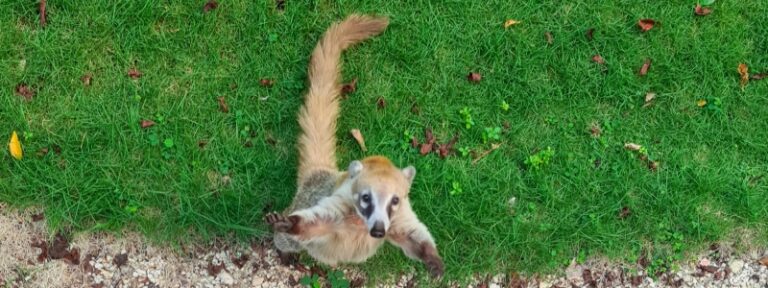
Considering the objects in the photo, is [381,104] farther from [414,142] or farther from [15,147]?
[15,147]

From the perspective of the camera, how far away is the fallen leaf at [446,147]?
237 inches

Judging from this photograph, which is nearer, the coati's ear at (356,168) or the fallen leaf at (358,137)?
the coati's ear at (356,168)

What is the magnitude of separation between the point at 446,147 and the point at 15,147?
343 cm

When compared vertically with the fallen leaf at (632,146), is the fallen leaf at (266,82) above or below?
above

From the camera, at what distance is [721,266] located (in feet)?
20.2

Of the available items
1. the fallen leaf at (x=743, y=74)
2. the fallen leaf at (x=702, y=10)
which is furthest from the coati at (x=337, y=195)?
the fallen leaf at (x=743, y=74)

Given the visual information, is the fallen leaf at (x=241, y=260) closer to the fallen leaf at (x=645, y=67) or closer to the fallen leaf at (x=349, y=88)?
the fallen leaf at (x=349, y=88)

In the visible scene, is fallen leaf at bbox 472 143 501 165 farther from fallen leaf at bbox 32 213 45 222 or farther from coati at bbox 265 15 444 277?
fallen leaf at bbox 32 213 45 222

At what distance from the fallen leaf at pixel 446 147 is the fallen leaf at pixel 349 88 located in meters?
0.86

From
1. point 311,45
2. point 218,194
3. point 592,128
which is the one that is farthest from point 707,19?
point 218,194

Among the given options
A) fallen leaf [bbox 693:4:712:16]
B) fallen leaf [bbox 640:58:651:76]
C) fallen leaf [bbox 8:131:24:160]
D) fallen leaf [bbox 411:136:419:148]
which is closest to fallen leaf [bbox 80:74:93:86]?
fallen leaf [bbox 8:131:24:160]

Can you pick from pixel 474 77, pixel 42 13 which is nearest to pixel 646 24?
pixel 474 77

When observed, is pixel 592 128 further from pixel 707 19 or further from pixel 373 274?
pixel 373 274

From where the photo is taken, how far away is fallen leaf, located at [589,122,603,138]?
618 cm
